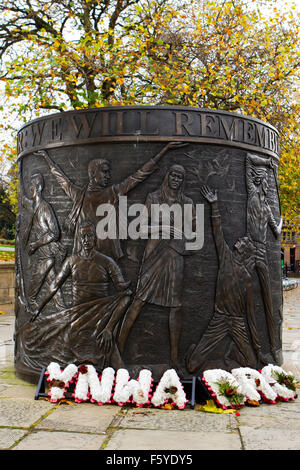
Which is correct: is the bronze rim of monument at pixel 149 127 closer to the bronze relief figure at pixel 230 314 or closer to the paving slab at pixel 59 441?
the bronze relief figure at pixel 230 314

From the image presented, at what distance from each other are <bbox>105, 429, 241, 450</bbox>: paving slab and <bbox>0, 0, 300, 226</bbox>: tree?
36.0 ft

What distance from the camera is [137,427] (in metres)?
3.85

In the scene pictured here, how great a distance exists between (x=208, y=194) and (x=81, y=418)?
2.39m

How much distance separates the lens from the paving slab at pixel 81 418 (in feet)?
12.6

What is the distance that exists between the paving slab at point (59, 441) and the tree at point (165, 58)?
10914mm

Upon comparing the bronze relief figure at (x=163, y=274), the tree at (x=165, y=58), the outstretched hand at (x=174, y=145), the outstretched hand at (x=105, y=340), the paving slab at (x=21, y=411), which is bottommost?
the paving slab at (x=21, y=411)

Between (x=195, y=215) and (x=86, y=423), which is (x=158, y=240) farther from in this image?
(x=86, y=423)

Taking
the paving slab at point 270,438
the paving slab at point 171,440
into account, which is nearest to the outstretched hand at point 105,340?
the paving slab at point 171,440

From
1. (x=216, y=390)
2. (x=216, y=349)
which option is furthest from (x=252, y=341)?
(x=216, y=390)

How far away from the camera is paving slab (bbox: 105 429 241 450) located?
3420mm

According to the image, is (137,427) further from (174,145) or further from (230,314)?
(174,145)

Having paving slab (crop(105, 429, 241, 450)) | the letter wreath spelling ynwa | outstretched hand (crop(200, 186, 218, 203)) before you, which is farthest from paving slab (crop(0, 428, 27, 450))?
outstretched hand (crop(200, 186, 218, 203))

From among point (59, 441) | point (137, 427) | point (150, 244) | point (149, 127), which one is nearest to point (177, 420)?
point (137, 427)

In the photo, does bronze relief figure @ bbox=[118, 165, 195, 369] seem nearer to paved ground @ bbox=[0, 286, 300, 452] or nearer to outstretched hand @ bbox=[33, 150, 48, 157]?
paved ground @ bbox=[0, 286, 300, 452]
